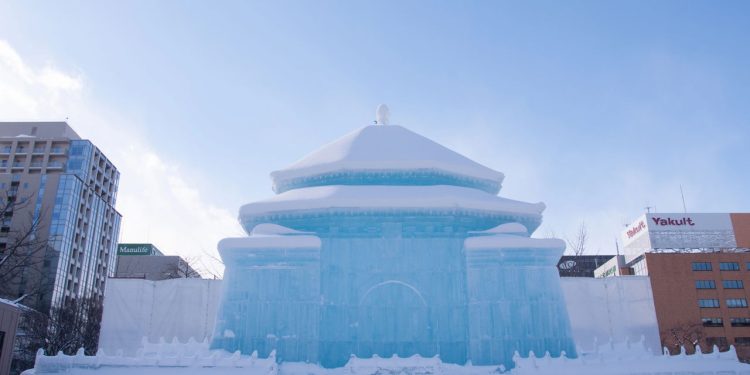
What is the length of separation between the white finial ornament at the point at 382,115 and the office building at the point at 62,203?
140ft

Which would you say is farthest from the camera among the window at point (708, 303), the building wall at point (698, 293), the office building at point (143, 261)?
the office building at point (143, 261)

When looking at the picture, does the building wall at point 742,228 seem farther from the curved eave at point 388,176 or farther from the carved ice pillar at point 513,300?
the curved eave at point 388,176

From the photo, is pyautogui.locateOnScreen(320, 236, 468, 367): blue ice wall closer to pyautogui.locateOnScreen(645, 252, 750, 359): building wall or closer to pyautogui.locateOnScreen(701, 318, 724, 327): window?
pyautogui.locateOnScreen(645, 252, 750, 359): building wall

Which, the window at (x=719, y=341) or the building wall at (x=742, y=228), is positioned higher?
the building wall at (x=742, y=228)

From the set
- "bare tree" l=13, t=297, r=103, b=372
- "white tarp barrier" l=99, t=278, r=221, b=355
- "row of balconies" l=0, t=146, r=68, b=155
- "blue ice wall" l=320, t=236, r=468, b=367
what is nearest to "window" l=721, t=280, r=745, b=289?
"blue ice wall" l=320, t=236, r=468, b=367

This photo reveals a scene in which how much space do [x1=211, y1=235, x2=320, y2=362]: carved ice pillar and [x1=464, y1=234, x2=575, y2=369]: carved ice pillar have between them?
4.17 meters

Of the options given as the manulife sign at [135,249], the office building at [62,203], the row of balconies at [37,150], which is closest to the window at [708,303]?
the office building at [62,203]

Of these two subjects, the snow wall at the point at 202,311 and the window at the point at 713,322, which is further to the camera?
the window at the point at 713,322

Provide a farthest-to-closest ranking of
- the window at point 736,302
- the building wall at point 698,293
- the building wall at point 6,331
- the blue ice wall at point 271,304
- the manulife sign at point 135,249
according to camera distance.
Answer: the manulife sign at point 135,249, the window at point 736,302, the building wall at point 698,293, the blue ice wall at point 271,304, the building wall at point 6,331

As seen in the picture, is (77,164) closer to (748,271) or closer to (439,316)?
(439,316)

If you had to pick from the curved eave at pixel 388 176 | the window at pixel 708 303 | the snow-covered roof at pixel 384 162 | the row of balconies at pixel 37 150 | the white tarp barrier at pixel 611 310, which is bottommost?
the white tarp barrier at pixel 611 310

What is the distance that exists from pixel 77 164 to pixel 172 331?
5647cm

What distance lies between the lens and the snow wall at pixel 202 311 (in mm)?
16984

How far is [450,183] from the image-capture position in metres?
17.2
